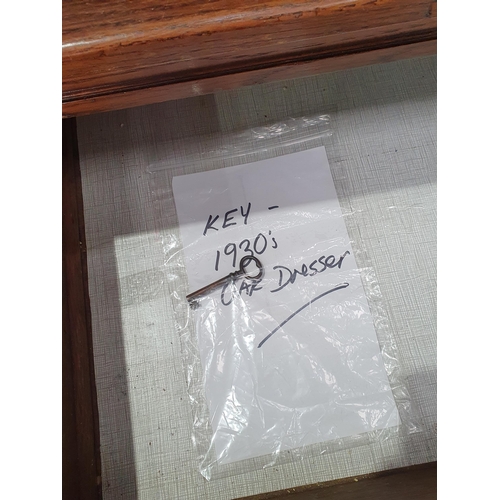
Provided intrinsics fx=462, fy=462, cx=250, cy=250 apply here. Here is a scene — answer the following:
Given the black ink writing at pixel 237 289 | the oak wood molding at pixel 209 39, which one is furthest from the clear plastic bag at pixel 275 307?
the oak wood molding at pixel 209 39

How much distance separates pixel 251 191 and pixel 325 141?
0.35ft

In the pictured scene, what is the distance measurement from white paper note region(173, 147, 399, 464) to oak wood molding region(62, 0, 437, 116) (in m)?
0.17

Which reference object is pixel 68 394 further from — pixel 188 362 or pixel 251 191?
pixel 251 191

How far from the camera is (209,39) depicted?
301 millimetres

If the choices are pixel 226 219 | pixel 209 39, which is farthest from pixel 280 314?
pixel 209 39

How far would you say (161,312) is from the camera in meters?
0.49

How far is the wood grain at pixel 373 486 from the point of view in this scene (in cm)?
44

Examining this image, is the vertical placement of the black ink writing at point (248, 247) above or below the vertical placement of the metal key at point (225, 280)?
above

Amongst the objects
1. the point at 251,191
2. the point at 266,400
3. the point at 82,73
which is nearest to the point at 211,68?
the point at 82,73

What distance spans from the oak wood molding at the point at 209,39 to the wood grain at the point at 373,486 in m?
0.38

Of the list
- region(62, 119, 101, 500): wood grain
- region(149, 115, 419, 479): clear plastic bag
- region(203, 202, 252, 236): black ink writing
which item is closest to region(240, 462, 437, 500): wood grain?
region(149, 115, 419, 479): clear plastic bag

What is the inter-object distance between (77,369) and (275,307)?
0.68ft

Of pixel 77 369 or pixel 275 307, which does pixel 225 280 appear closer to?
pixel 275 307

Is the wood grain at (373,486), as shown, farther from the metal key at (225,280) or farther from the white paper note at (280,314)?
the metal key at (225,280)
